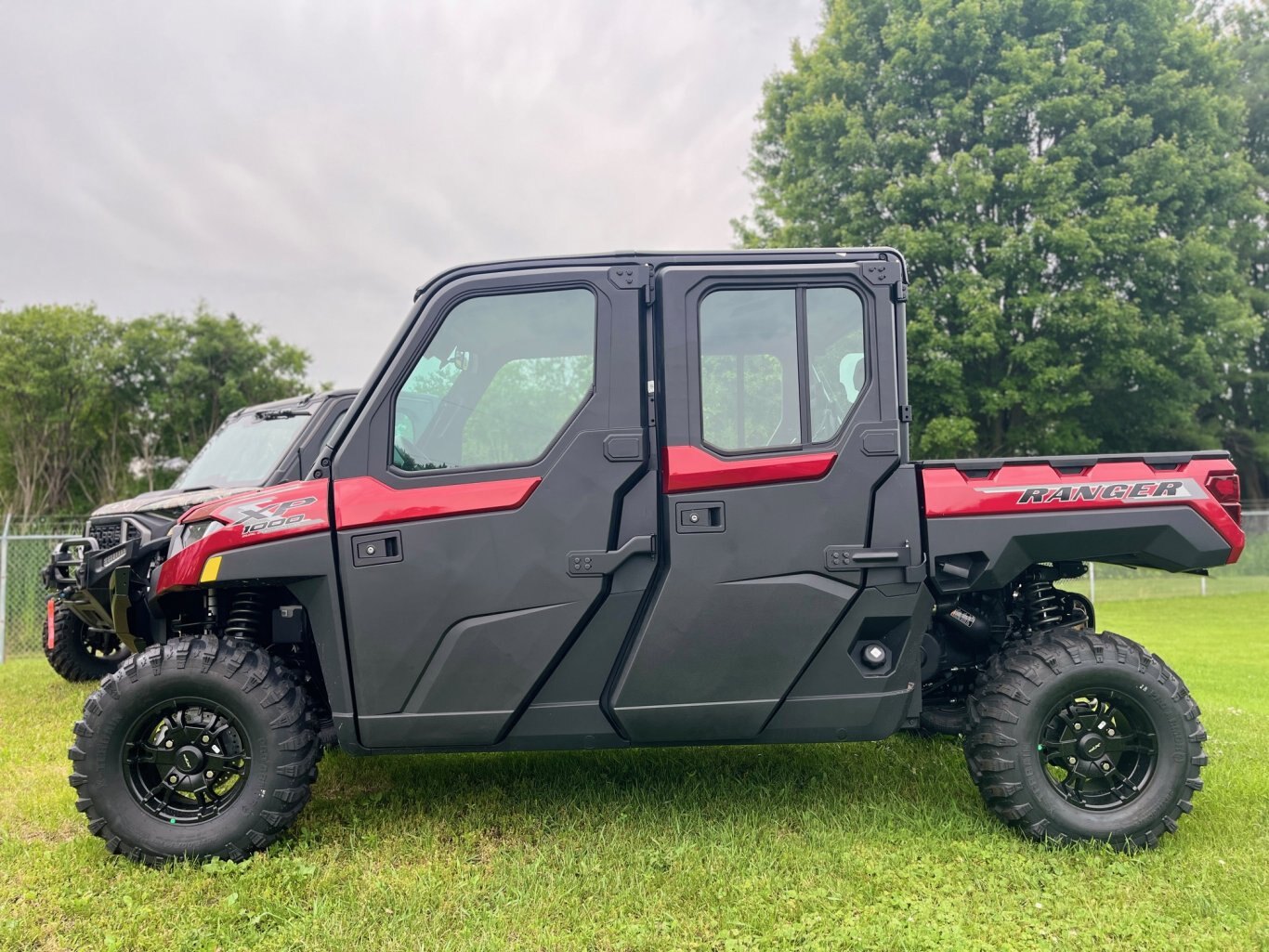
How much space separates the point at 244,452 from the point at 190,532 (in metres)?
3.51

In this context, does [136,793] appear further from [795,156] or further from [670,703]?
[795,156]

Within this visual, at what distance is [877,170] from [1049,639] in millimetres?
14941

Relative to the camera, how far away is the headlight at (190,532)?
11.2 ft

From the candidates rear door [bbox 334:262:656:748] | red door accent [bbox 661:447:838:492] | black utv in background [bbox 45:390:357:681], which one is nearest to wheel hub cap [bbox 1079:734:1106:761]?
red door accent [bbox 661:447:838:492]

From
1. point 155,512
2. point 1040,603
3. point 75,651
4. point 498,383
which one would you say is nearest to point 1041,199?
point 1040,603

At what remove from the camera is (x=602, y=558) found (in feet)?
10.7

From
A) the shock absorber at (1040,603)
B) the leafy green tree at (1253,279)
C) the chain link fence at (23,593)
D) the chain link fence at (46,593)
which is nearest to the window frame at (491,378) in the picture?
the shock absorber at (1040,603)

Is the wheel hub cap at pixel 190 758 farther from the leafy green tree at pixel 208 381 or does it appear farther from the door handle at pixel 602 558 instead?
the leafy green tree at pixel 208 381

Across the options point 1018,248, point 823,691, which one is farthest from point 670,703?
point 1018,248

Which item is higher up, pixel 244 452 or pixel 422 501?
pixel 244 452

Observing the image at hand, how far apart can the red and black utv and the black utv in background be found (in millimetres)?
2253

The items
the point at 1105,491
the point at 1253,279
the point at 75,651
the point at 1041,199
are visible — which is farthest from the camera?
the point at 1253,279

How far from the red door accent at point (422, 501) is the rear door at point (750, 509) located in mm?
627

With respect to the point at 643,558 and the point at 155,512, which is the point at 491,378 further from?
the point at 155,512
